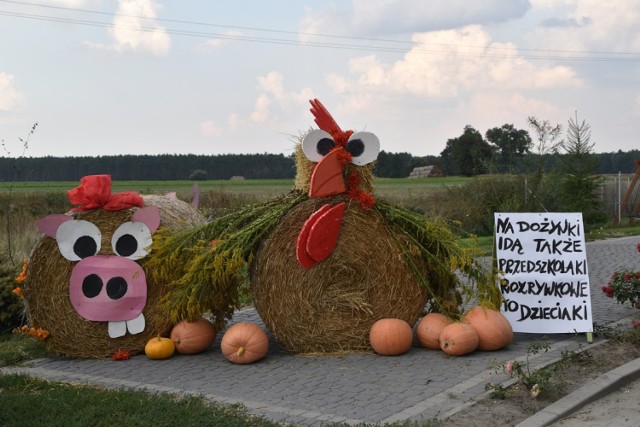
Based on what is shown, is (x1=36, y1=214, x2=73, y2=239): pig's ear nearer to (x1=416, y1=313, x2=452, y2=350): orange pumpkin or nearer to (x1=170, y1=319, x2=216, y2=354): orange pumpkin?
(x1=170, y1=319, x2=216, y2=354): orange pumpkin

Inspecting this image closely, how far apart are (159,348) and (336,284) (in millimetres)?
1809

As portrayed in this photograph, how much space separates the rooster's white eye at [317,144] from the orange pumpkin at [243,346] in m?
1.77

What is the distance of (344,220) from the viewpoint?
7.34 meters

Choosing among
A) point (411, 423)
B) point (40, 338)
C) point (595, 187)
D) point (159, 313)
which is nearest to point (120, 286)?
point (159, 313)

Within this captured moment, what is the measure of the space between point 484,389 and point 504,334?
53.1 inches

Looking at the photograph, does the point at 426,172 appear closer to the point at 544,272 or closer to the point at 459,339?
the point at 544,272

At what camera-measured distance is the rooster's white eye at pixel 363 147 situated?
7348 mm

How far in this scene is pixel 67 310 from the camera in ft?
24.6

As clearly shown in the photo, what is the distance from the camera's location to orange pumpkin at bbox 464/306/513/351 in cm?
722

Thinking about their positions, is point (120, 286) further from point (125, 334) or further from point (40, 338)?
point (40, 338)

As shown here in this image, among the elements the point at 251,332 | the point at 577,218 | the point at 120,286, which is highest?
the point at 577,218

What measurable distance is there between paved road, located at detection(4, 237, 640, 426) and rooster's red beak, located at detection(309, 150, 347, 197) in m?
1.58

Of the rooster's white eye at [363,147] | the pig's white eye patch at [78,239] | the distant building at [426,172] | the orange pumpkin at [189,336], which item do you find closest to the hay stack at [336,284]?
the rooster's white eye at [363,147]

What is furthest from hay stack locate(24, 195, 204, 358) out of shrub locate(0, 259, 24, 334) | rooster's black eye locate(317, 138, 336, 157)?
rooster's black eye locate(317, 138, 336, 157)
